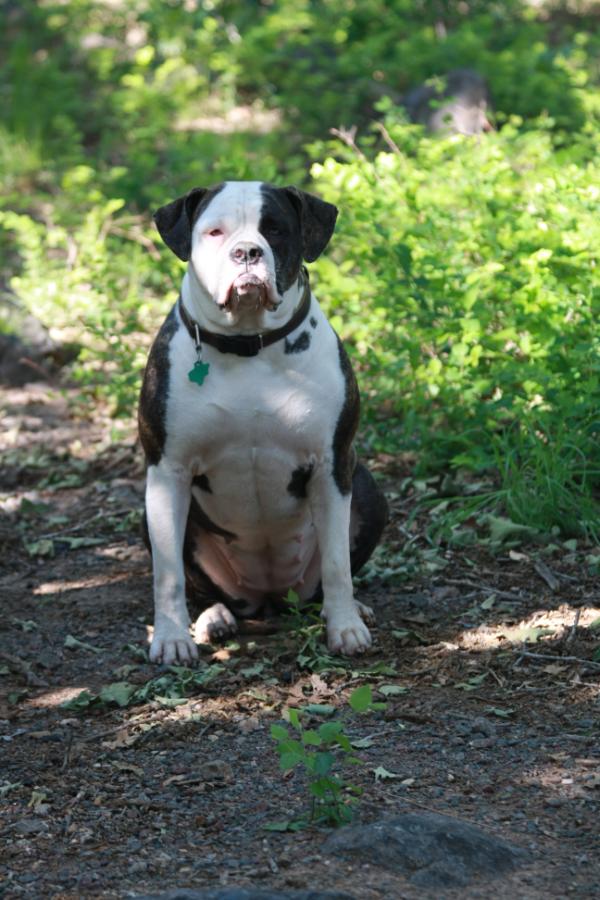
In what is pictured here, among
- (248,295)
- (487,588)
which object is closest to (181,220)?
(248,295)

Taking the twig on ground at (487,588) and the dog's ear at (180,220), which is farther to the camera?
the twig on ground at (487,588)

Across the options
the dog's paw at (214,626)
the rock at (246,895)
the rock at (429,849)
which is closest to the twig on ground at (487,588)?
the dog's paw at (214,626)

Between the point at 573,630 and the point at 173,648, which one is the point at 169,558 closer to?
the point at 173,648

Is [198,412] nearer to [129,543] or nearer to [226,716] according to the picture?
[226,716]

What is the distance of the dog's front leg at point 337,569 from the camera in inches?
160

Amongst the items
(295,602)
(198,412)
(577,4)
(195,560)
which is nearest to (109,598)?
(195,560)

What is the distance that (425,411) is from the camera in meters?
5.68

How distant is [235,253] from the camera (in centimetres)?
373

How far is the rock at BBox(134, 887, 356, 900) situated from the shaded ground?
0.13 metres

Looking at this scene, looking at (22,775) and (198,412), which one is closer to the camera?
(22,775)

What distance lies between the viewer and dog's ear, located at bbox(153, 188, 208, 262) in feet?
13.1

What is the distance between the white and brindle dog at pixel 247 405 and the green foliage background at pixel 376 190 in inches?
41.8

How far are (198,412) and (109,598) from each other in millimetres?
1161

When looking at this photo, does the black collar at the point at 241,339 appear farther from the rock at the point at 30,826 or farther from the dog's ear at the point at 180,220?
the rock at the point at 30,826
